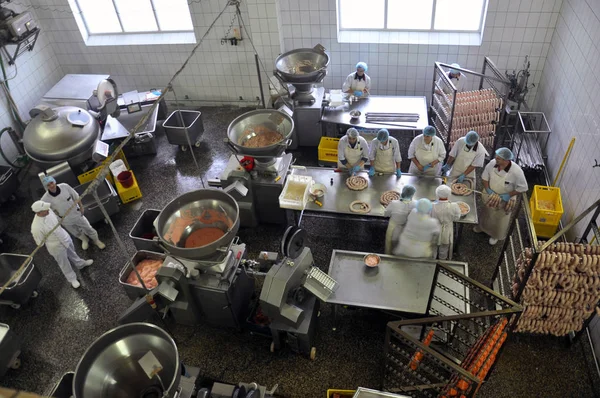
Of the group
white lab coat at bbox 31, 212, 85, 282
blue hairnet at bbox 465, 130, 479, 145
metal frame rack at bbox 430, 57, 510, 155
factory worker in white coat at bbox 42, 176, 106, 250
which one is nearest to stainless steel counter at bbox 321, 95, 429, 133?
metal frame rack at bbox 430, 57, 510, 155

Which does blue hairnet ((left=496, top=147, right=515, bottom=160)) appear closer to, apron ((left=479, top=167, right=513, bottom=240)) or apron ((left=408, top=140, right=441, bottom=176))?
apron ((left=479, top=167, right=513, bottom=240))

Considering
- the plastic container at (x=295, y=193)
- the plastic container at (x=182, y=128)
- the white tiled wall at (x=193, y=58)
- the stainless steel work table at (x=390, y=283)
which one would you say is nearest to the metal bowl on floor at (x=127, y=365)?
the stainless steel work table at (x=390, y=283)

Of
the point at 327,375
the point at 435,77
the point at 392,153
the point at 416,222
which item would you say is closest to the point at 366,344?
the point at 327,375

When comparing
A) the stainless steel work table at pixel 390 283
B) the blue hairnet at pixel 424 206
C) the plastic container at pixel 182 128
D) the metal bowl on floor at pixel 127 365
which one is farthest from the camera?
the plastic container at pixel 182 128

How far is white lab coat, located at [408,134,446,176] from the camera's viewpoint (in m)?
6.73

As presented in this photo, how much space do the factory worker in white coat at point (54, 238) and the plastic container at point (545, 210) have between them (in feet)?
22.0

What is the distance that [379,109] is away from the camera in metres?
8.37

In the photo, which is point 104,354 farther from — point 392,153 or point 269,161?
point 392,153

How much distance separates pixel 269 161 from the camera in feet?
21.8

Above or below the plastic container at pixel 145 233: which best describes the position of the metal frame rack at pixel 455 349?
above

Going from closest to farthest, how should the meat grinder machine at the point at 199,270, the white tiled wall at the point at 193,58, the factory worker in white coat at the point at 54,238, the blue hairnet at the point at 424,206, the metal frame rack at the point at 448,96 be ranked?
the meat grinder machine at the point at 199,270 → the blue hairnet at the point at 424,206 → the factory worker in white coat at the point at 54,238 → the metal frame rack at the point at 448,96 → the white tiled wall at the point at 193,58

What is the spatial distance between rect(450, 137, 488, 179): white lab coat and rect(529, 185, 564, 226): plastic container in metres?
0.96

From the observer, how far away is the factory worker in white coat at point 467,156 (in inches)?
257

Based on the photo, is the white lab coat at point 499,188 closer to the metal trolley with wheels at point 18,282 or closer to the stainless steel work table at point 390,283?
the stainless steel work table at point 390,283
